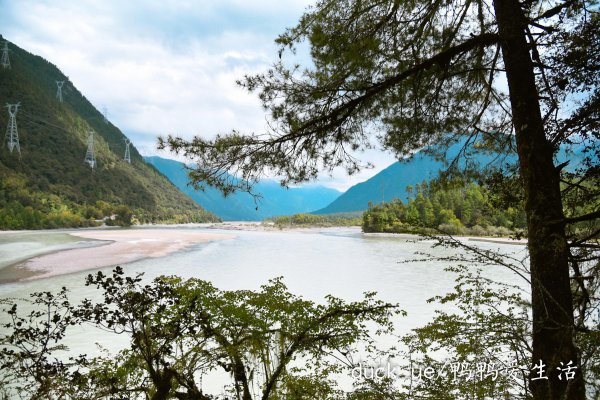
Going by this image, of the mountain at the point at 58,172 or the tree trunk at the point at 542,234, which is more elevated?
the mountain at the point at 58,172

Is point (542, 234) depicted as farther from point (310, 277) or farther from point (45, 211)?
point (45, 211)

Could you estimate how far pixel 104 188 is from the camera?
218 ft

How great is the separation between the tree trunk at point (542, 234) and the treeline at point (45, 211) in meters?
43.9

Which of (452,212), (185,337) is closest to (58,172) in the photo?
(452,212)

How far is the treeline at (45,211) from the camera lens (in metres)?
37.6

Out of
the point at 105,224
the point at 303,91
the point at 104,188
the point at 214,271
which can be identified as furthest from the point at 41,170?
the point at 303,91

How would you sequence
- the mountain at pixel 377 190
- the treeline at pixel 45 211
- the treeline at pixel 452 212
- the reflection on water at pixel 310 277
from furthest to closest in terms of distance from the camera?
1. the mountain at pixel 377 190
2. the treeline at pixel 45 211
3. the reflection on water at pixel 310 277
4. the treeline at pixel 452 212

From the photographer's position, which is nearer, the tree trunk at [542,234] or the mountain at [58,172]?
the tree trunk at [542,234]

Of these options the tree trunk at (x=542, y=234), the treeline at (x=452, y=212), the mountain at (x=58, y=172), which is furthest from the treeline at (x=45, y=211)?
the tree trunk at (x=542, y=234)

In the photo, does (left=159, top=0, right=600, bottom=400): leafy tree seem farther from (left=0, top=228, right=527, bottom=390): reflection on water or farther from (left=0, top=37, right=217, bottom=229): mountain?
(left=0, top=37, right=217, bottom=229): mountain

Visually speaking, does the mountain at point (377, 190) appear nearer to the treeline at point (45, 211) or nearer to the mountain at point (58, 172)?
the mountain at point (58, 172)

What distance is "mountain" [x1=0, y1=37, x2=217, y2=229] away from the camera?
155ft

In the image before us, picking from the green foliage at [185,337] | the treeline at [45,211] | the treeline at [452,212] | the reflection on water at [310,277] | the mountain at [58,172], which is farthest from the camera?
the mountain at [58,172]

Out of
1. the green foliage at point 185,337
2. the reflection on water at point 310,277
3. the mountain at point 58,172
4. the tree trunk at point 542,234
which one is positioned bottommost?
the reflection on water at point 310,277
